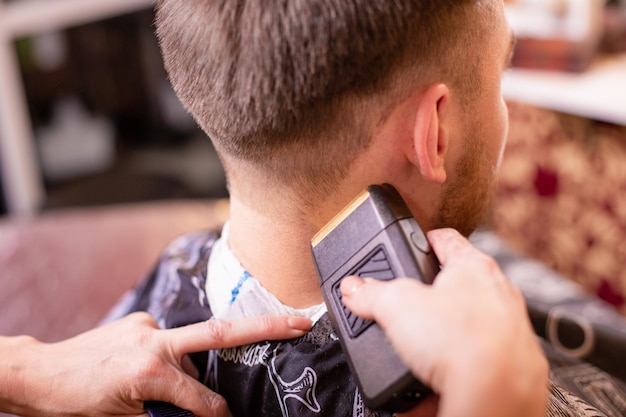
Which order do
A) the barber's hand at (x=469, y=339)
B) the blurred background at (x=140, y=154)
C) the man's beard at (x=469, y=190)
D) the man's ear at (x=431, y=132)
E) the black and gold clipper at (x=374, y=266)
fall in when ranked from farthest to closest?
the blurred background at (x=140, y=154) < the man's beard at (x=469, y=190) < the man's ear at (x=431, y=132) < the black and gold clipper at (x=374, y=266) < the barber's hand at (x=469, y=339)

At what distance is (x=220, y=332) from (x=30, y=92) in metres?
2.87

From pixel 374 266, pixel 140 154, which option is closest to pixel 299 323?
pixel 374 266

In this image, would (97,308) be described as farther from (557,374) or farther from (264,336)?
(557,374)

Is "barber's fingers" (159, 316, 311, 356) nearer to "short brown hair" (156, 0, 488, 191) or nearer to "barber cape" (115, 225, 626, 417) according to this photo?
"barber cape" (115, 225, 626, 417)

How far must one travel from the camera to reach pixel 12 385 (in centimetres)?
95

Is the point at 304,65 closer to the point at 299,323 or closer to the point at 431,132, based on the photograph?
the point at 431,132

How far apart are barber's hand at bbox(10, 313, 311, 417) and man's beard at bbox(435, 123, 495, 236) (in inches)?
11.4

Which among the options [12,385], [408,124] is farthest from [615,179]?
[12,385]

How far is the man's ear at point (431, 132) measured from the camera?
32.0 inches

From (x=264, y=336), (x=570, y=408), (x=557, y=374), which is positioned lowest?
(x=557, y=374)

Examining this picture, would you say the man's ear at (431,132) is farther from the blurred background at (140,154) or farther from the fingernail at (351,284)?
the blurred background at (140,154)

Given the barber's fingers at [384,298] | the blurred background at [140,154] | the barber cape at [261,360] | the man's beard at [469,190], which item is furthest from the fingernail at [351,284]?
the blurred background at [140,154]

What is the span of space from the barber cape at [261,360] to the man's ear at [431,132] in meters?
0.26

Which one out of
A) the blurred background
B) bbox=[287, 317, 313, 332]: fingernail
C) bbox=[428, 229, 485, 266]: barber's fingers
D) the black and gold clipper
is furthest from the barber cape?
the blurred background
